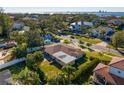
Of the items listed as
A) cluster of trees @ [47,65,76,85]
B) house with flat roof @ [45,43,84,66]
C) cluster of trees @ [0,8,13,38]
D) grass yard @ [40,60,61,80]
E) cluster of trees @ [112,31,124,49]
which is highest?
cluster of trees @ [0,8,13,38]

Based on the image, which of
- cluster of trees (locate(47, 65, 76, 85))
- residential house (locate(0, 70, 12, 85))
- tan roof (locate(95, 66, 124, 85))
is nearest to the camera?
cluster of trees (locate(47, 65, 76, 85))

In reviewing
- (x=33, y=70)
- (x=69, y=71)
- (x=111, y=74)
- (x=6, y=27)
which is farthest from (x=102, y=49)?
(x=6, y=27)

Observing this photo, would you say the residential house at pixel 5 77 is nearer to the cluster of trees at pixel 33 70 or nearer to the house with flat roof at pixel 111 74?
the cluster of trees at pixel 33 70

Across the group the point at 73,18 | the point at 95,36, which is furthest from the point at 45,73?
the point at 73,18

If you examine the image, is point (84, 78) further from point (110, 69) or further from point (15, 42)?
point (15, 42)

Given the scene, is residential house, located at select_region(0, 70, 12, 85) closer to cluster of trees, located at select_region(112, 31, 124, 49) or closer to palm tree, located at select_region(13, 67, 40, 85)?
palm tree, located at select_region(13, 67, 40, 85)

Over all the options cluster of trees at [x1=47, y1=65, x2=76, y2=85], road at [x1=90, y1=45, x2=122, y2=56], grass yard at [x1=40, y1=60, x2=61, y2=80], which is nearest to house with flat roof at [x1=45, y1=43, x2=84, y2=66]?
grass yard at [x1=40, y1=60, x2=61, y2=80]
